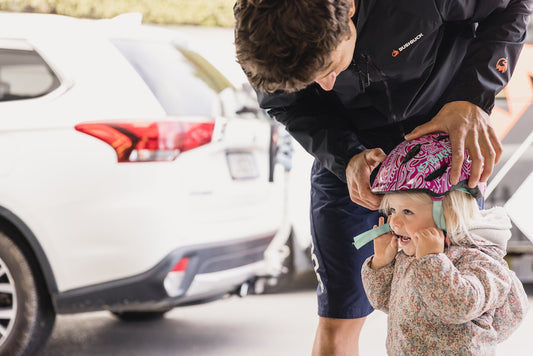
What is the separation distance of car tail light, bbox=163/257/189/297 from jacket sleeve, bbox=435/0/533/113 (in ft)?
4.64

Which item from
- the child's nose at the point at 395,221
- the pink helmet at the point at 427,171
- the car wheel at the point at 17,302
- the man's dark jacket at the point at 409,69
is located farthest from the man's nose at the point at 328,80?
the car wheel at the point at 17,302

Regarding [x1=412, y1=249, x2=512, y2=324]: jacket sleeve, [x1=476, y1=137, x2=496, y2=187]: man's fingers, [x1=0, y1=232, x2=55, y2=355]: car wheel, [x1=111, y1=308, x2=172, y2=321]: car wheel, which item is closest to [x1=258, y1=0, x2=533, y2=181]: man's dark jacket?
[x1=476, y1=137, x2=496, y2=187]: man's fingers

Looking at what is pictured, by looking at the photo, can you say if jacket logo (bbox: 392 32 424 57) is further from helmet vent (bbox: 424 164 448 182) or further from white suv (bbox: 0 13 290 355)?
white suv (bbox: 0 13 290 355)

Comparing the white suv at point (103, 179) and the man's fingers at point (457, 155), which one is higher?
the man's fingers at point (457, 155)

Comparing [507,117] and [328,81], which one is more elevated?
[328,81]

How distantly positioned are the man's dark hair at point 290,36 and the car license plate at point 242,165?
1.38 m

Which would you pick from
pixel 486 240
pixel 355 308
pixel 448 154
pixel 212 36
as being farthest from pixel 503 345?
pixel 212 36

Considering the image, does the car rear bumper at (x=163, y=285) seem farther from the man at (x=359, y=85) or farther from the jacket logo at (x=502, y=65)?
the jacket logo at (x=502, y=65)

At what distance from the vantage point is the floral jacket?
135 centimetres

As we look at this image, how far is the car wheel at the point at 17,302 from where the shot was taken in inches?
98.9

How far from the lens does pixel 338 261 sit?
176 centimetres

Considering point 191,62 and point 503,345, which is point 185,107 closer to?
point 191,62

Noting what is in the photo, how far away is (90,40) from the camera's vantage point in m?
2.59

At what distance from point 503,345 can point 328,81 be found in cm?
211
